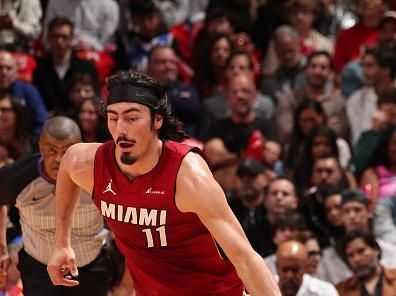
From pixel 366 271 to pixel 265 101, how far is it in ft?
7.29

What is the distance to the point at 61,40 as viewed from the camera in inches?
329

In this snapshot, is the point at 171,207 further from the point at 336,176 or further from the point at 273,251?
the point at 336,176

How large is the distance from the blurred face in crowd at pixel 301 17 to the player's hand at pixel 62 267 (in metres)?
5.21

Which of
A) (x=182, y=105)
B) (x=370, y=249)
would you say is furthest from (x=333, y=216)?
(x=182, y=105)

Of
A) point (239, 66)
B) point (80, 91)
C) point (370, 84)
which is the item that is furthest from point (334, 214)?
point (80, 91)

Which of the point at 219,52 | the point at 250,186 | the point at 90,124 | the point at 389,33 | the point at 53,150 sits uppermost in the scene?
the point at 389,33

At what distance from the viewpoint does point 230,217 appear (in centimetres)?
389

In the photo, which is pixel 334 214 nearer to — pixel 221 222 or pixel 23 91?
→ pixel 23 91

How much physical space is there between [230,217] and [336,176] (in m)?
3.61

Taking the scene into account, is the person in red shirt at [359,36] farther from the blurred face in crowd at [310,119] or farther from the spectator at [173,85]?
the spectator at [173,85]

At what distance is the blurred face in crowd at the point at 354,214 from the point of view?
689 centimetres

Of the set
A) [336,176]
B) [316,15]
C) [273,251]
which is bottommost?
[273,251]

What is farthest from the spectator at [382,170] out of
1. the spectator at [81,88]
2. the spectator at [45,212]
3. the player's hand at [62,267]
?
the player's hand at [62,267]

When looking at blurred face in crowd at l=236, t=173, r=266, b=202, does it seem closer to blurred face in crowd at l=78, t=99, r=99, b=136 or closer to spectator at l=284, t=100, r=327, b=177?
spectator at l=284, t=100, r=327, b=177
